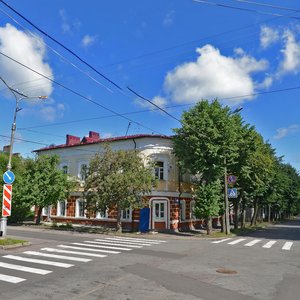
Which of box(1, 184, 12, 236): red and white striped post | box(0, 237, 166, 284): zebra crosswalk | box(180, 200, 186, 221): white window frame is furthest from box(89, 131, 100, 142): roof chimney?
box(0, 237, 166, 284): zebra crosswalk

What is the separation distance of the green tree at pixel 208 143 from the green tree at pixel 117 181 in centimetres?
355

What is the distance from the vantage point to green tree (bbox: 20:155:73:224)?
32906 mm

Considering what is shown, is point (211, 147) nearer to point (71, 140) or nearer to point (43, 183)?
point (43, 183)

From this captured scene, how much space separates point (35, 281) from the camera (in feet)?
32.8

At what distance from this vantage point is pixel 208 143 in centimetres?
2928

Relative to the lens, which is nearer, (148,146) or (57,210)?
(148,146)

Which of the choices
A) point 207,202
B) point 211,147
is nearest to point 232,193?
point 207,202

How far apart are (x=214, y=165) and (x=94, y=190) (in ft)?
30.6

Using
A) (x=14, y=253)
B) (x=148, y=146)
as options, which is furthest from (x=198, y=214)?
(x=14, y=253)

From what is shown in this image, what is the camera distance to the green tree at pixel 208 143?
29531mm

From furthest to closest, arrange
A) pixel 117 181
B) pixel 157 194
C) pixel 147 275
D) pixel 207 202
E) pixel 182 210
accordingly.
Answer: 1. pixel 182 210
2. pixel 157 194
3. pixel 207 202
4. pixel 117 181
5. pixel 147 275

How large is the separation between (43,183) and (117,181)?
908 centimetres

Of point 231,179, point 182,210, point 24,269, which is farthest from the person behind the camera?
point 182,210

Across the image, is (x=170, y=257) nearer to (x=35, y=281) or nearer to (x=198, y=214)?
(x=35, y=281)
